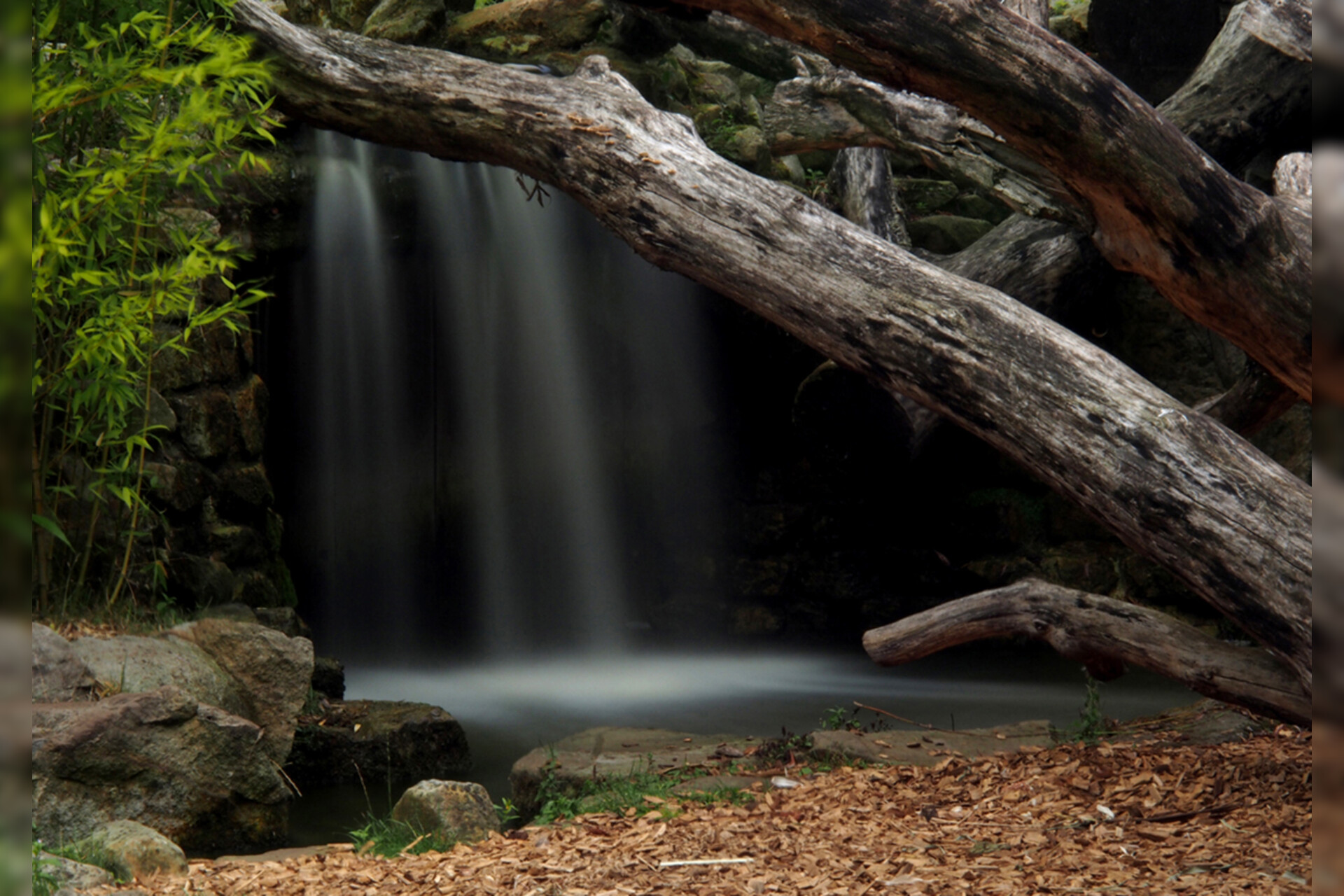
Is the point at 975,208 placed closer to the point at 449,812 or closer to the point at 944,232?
the point at 944,232

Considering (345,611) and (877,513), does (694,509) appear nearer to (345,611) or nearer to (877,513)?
(877,513)

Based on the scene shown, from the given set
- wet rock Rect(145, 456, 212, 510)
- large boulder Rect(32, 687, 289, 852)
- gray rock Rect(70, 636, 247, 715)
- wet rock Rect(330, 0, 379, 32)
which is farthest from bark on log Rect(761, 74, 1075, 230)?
wet rock Rect(145, 456, 212, 510)

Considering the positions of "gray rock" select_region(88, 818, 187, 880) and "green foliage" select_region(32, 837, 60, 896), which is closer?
"green foliage" select_region(32, 837, 60, 896)

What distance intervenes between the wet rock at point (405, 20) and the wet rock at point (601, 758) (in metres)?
5.52

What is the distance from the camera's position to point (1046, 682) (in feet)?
25.6

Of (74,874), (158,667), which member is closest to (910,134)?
(158,667)

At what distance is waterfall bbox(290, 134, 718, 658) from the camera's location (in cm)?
841

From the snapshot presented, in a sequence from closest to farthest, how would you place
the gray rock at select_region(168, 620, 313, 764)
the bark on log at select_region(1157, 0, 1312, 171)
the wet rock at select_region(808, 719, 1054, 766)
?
1. the wet rock at select_region(808, 719, 1054, 766)
2. the gray rock at select_region(168, 620, 313, 764)
3. the bark on log at select_region(1157, 0, 1312, 171)

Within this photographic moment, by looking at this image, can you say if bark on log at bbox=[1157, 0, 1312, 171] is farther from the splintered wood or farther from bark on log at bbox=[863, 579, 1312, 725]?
the splintered wood

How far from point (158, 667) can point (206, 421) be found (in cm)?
223

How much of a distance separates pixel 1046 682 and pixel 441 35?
6.82 meters

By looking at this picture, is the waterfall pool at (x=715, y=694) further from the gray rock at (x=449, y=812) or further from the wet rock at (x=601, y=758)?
the gray rock at (x=449, y=812)

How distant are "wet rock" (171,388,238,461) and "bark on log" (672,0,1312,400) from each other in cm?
451

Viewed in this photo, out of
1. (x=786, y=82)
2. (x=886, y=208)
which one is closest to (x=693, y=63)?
(x=786, y=82)
